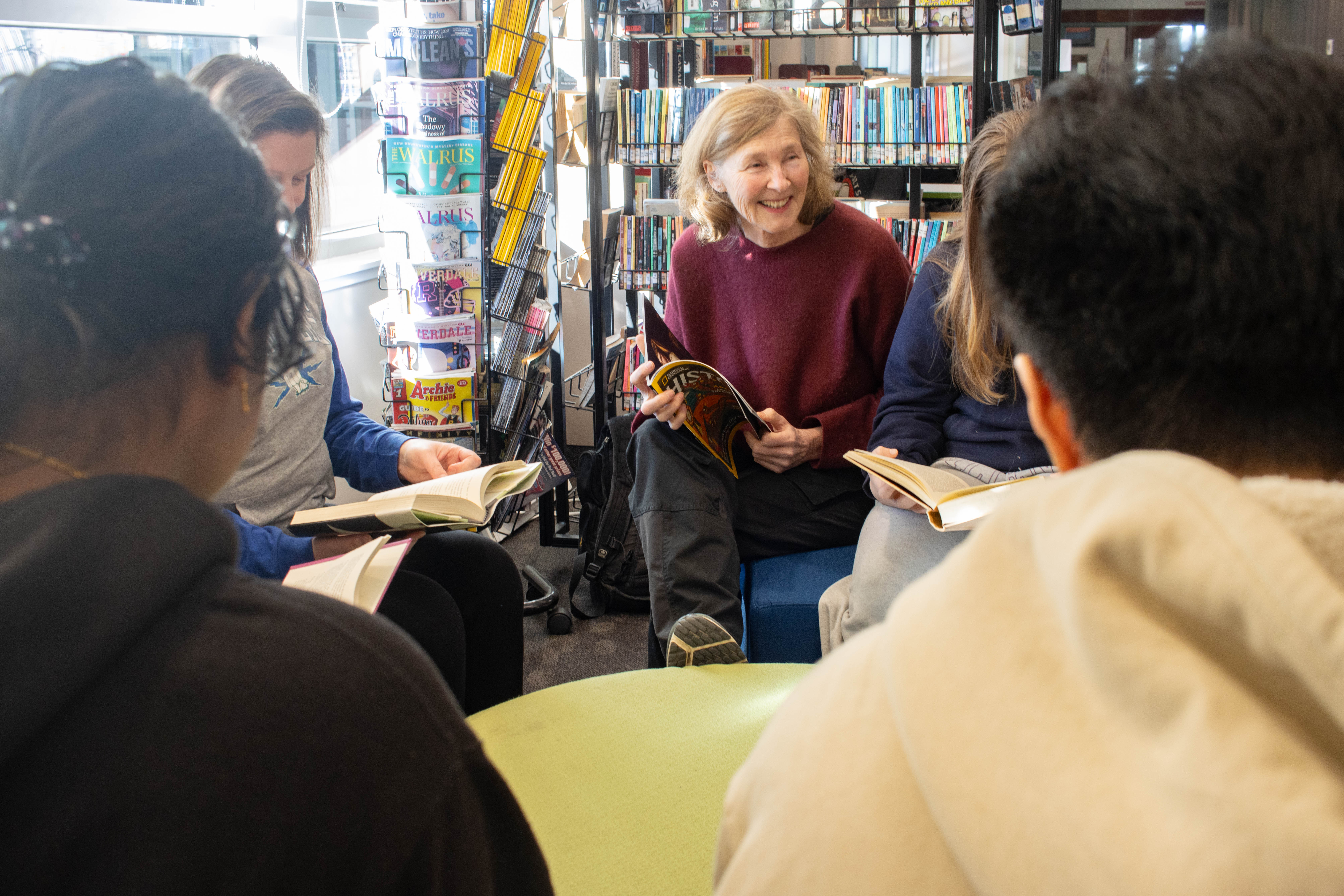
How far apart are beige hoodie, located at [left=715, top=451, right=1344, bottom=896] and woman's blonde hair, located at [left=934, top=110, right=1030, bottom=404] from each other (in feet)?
4.37

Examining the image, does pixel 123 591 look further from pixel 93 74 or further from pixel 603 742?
pixel 603 742

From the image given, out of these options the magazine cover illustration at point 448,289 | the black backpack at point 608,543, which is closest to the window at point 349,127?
the magazine cover illustration at point 448,289

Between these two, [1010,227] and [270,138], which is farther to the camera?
[270,138]

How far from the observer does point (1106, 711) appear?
0.36 m

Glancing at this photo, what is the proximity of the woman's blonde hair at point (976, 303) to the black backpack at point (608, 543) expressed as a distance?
0.97 m

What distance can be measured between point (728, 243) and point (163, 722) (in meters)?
1.87

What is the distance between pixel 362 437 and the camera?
5.78ft

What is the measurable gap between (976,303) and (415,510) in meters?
1.04

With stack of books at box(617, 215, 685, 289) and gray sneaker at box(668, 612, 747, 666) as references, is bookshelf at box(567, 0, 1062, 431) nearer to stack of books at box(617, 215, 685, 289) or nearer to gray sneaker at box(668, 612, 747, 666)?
stack of books at box(617, 215, 685, 289)

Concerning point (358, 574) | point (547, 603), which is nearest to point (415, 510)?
point (358, 574)

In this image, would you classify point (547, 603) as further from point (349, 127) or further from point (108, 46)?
point (349, 127)

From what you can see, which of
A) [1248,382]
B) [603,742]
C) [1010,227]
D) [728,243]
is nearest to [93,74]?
[1010,227]

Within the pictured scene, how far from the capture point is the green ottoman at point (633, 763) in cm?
102

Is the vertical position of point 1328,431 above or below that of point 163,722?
above
